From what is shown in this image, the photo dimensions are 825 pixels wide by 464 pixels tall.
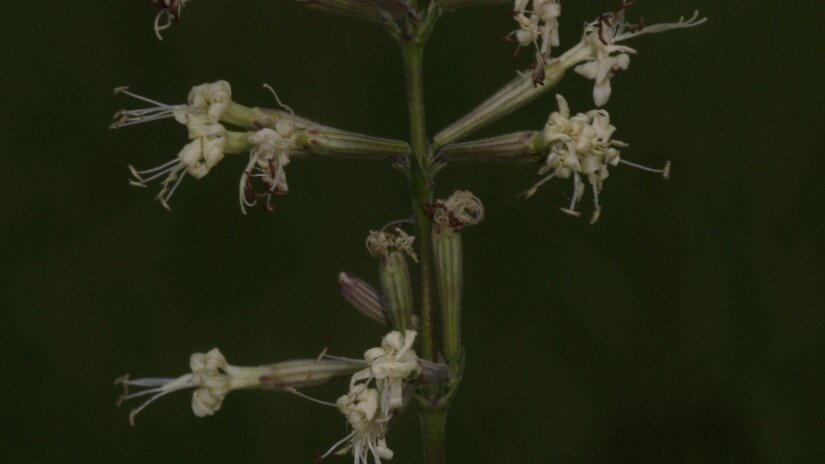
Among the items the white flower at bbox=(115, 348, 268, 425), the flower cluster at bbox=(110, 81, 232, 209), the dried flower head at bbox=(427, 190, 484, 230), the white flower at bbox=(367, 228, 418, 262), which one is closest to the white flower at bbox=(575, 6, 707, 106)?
the dried flower head at bbox=(427, 190, 484, 230)

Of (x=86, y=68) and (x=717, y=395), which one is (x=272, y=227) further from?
(x=717, y=395)

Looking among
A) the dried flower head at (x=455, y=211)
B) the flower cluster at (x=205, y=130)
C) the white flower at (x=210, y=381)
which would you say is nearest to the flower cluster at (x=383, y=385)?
the dried flower head at (x=455, y=211)

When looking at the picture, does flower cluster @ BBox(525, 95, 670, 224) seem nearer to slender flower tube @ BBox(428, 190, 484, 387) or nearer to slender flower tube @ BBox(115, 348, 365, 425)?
slender flower tube @ BBox(428, 190, 484, 387)

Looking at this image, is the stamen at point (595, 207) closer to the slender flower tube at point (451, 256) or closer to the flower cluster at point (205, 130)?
the slender flower tube at point (451, 256)

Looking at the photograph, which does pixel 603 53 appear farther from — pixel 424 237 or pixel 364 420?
pixel 364 420

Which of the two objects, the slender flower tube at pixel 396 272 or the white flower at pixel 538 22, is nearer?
the white flower at pixel 538 22
